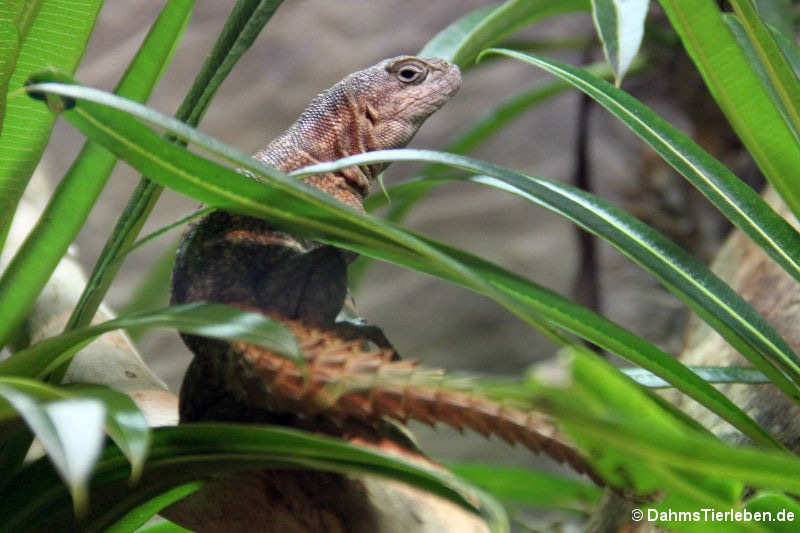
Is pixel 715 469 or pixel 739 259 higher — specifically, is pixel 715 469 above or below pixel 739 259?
below

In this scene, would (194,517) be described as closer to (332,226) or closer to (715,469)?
(332,226)

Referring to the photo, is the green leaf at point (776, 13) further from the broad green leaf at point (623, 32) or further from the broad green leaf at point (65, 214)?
the broad green leaf at point (65, 214)

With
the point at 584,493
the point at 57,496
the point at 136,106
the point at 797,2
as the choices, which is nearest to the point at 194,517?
the point at 57,496

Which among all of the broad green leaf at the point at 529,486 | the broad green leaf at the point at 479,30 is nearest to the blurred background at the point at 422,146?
the broad green leaf at the point at 529,486

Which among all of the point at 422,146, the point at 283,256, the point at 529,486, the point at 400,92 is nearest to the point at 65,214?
the point at 283,256

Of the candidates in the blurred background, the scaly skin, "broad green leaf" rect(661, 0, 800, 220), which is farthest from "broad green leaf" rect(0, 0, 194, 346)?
the blurred background
